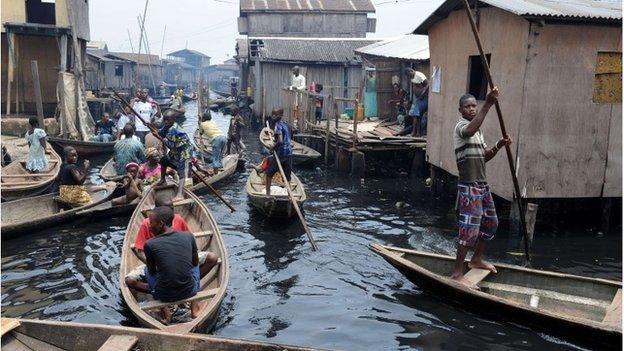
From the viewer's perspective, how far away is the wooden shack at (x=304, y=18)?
34.0 metres

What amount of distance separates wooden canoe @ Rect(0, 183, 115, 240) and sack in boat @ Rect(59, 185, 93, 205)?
16 cm

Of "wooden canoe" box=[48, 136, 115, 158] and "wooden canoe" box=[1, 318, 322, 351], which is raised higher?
"wooden canoe" box=[48, 136, 115, 158]

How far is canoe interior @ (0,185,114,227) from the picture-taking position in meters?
9.64

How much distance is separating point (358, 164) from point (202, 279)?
9.04m

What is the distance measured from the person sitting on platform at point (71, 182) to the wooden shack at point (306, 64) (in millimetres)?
14656

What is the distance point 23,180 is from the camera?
11.7m

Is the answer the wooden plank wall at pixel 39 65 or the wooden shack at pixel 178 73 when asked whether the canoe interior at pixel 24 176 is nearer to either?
the wooden plank wall at pixel 39 65

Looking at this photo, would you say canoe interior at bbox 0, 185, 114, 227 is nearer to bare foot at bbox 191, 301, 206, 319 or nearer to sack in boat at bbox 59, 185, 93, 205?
sack in boat at bbox 59, 185, 93, 205

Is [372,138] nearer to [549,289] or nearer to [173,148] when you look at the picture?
[173,148]

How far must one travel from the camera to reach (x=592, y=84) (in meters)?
8.80

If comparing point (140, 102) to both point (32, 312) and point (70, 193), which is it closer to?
point (70, 193)

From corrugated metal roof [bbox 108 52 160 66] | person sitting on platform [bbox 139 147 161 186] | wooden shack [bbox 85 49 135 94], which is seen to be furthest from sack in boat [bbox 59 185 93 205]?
corrugated metal roof [bbox 108 52 160 66]

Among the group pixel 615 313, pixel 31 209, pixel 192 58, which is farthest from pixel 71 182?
pixel 192 58

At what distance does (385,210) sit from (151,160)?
16.2 ft
